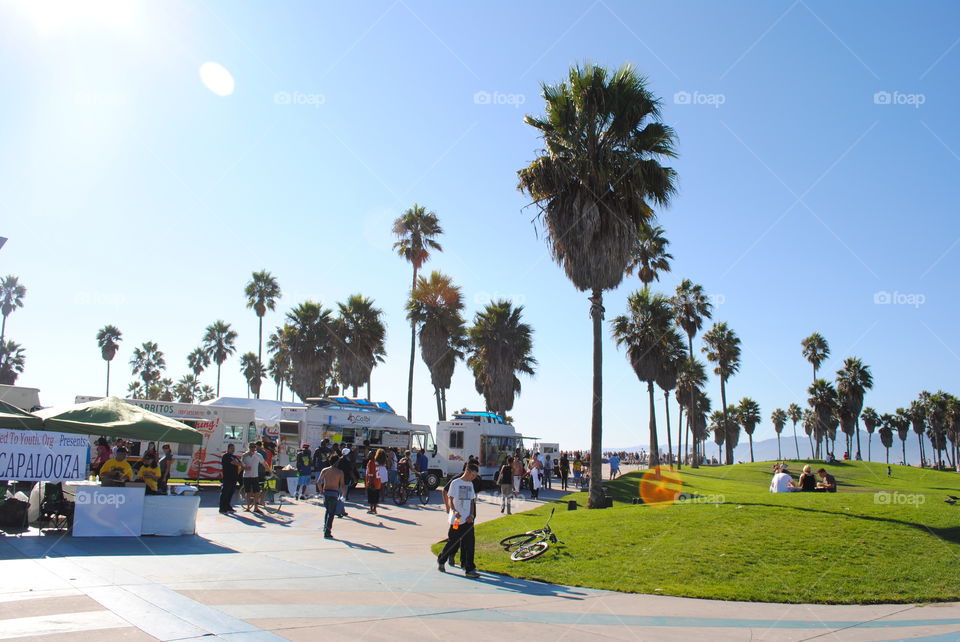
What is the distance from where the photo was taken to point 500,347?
44500mm

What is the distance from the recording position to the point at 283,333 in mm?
47500

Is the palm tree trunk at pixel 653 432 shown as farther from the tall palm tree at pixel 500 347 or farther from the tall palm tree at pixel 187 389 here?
the tall palm tree at pixel 187 389

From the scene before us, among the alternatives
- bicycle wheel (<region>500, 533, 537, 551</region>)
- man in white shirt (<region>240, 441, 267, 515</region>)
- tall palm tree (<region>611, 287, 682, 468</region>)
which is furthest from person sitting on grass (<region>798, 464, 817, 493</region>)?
tall palm tree (<region>611, 287, 682, 468</region>)

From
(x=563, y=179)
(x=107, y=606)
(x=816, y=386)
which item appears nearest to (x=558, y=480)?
(x=563, y=179)

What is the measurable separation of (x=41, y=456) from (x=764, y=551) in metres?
13.0

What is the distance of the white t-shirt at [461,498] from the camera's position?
9.77m

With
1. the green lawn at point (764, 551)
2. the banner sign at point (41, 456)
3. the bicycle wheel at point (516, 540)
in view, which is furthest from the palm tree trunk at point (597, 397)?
the banner sign at point (41, 456)

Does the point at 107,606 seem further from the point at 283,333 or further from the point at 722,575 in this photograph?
the point at 283,333

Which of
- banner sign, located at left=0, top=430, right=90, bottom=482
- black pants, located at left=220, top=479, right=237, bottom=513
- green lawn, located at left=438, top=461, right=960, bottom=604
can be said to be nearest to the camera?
green lawn, located at left=438, top=461, right=960, bottom=604

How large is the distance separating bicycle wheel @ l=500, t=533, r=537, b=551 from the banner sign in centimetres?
825

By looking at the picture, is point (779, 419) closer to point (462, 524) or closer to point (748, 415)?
point (748, 415)

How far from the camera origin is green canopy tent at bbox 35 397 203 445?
12.3m

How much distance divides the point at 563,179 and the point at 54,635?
54.4 ft

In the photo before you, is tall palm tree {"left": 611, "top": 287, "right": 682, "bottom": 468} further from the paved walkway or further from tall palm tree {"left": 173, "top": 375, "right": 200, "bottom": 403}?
tall palm tree {"left": 173, "top": 375, "right": 200, "bottom": 403}
